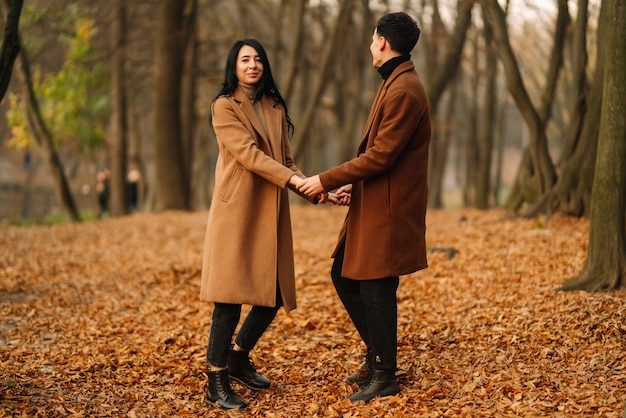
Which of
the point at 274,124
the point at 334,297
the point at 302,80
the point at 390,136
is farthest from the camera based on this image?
the point at 302,80

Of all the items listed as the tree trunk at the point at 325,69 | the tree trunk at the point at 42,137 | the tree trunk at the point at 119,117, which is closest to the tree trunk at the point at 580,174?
the tree trunk at the point at 325,69

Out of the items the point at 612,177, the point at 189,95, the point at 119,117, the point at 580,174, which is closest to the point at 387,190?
the point at 612,177

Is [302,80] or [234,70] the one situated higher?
[302,80]

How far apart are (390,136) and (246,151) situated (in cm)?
87

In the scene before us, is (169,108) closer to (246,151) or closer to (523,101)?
(523,101)

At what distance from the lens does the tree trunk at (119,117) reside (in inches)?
758

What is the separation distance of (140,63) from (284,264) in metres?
16.6

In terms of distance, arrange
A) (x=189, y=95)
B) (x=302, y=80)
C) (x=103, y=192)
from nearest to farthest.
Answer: (x=189, y=95)
(x=103, y=192)
(x=302, y=80)

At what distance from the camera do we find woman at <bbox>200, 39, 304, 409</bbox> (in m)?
4.44

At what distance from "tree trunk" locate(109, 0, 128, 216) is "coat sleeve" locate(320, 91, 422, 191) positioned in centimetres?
1602

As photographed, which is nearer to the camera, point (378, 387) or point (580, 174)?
point (378, 387)

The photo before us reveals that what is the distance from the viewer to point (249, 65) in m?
4.54

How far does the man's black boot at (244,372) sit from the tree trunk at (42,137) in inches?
476

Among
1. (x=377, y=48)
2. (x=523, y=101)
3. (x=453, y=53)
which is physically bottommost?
(x=377, y=48)
